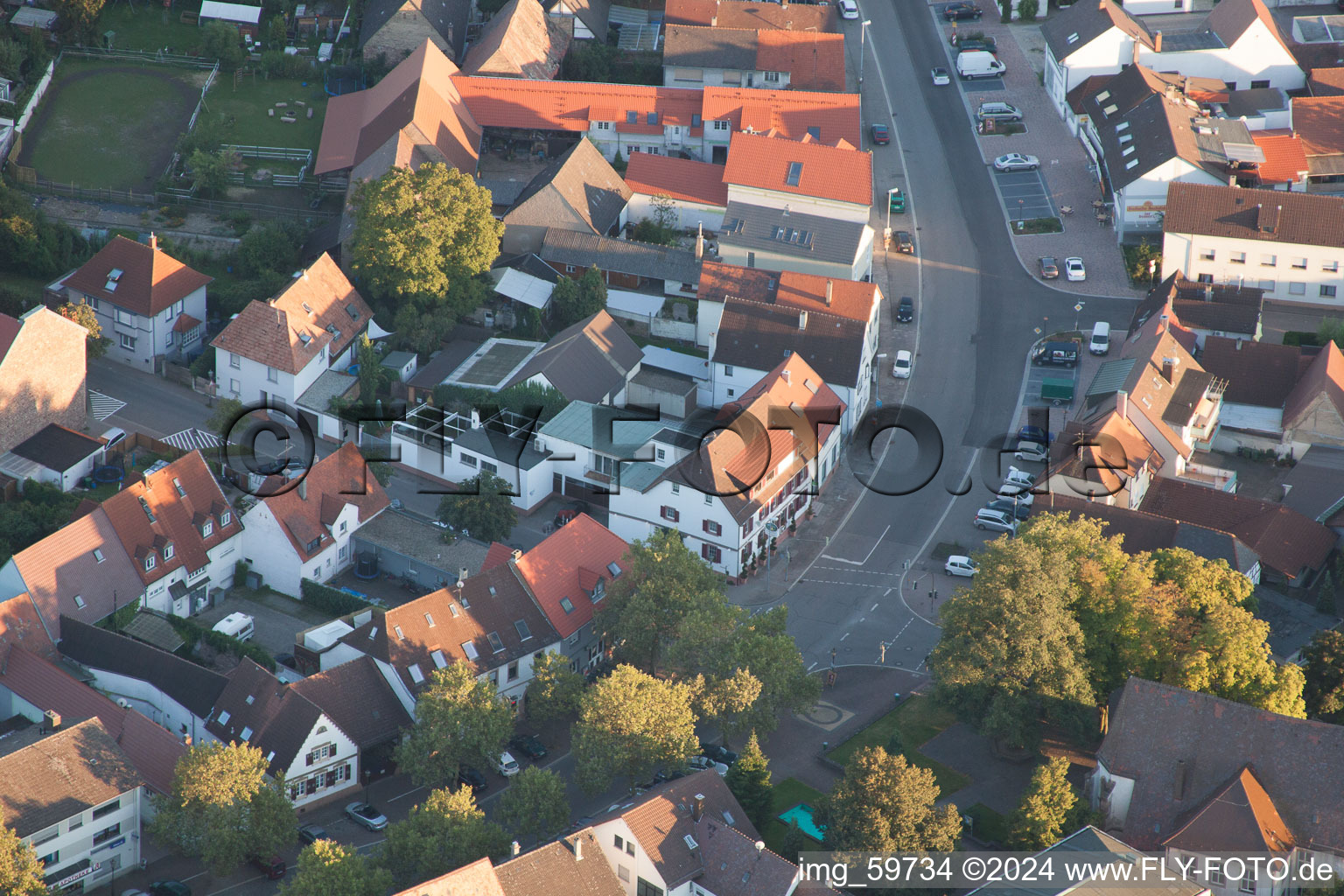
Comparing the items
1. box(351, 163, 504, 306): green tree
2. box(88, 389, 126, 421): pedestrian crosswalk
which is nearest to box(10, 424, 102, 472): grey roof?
box(88, 389, 126, 421): pedestrian crosswalk

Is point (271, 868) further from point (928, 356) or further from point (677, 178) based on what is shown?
point (677, 178)

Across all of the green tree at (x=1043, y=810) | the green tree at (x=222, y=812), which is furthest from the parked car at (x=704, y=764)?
the green tree at (x=222, y=812)

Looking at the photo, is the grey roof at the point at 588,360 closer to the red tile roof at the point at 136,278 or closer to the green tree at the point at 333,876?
the red tile roof at the point at 136,278

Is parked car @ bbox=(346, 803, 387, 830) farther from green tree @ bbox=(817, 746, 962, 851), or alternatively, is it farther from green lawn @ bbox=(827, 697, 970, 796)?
green lawn @ bbox=(827, 697, 970, 796)

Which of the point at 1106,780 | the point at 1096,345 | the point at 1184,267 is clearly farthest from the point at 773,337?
the point at 1106,780

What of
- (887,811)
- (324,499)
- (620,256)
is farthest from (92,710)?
(620,256)

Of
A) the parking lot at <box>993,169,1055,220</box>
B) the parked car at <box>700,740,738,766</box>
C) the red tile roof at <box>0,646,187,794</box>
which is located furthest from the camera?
the parking lot at <box>993,169,1055,220</box>

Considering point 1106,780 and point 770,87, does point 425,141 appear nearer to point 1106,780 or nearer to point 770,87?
point 770,87
